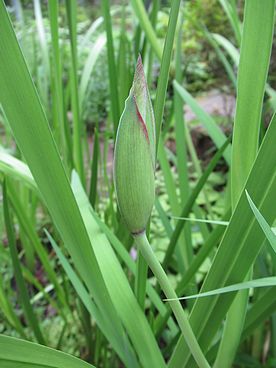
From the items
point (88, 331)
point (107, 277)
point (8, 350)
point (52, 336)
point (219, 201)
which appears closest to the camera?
point (8, 350)

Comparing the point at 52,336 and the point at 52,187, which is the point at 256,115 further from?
the point at 52,336

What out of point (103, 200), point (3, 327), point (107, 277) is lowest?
point (3, 327)

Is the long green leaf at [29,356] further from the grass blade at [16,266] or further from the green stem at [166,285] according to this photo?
the grass blade at [16,266]

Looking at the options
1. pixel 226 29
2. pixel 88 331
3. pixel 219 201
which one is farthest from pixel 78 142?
pixel 226 29

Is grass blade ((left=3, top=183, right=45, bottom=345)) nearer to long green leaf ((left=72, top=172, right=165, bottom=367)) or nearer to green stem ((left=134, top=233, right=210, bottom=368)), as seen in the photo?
long green leaf ((left=72, top=172, right=165, bottom=367))

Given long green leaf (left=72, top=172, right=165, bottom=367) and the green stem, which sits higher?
the green stem

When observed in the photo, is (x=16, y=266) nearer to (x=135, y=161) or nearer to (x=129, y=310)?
(x=129, y=310)

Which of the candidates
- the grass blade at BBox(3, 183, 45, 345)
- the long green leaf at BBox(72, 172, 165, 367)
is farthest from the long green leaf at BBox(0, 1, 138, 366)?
the grass blade at BBox(3, 183, 45, 345)

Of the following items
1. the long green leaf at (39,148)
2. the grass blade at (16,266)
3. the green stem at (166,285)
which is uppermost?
the long green leaf at (39,148)

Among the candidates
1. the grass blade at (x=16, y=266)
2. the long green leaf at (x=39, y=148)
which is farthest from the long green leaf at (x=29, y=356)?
the grass blade at (x=16, y=266)
